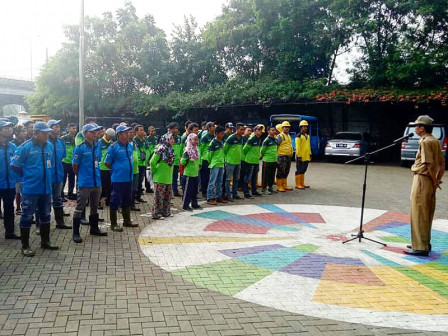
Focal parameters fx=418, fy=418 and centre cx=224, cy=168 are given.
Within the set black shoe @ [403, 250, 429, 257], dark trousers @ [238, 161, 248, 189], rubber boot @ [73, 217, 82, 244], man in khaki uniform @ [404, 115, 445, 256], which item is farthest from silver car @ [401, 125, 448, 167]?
rubber boot @ [73, 217, 82, 244]

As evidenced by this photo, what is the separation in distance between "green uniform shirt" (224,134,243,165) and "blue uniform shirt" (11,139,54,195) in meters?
5.24

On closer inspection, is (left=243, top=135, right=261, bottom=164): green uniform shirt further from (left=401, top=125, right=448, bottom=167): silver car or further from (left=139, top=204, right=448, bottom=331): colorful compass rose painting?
(left=401, top=125, right=448, bottom=167): silver car

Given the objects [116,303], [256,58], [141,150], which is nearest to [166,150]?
[141,150]

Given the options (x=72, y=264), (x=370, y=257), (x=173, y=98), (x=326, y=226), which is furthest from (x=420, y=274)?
(x=173, y=98)

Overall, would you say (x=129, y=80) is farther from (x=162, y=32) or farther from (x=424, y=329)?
(x=424, y=329)

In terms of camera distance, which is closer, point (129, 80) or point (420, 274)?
point (420, 274)

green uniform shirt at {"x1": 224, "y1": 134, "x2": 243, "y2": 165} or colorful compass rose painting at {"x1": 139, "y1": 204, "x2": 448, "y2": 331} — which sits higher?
green uniform shirt at {"x1": 224, "y1": 134, "x2": 243, "y2": 165}

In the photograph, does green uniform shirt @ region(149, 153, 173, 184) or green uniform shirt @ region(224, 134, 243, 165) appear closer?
green uniform shirt @ region(149, 153, 173, 184)

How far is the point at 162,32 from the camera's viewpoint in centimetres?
3312

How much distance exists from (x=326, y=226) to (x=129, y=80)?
2759cm

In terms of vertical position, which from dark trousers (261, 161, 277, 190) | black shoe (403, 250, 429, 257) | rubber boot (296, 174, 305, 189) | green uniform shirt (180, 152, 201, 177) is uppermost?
green uniform shirt (180, 152, 201, 177)

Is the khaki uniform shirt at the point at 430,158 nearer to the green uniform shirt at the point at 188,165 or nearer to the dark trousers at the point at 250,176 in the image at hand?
the green uniform shirt at the point at 188,165

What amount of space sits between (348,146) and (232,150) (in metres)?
12.0

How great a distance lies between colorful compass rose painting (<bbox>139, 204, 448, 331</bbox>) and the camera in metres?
4.73
